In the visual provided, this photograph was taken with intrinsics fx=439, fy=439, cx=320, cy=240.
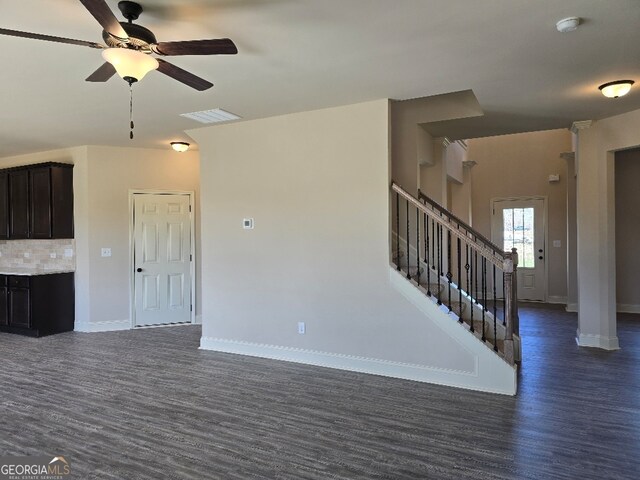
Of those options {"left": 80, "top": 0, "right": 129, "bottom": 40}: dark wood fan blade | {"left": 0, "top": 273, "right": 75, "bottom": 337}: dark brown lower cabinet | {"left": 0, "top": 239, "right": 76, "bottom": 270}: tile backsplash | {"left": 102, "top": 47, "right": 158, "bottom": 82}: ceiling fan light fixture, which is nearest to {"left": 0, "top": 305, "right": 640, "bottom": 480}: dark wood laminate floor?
{"left": 0, "top": 273, "right": 75, "bottom": 337}: dark brown lower cabinet

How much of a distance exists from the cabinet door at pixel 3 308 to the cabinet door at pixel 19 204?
847mm

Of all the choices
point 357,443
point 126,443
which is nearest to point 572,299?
point 357,443

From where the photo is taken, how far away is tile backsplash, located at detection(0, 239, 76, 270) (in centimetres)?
650

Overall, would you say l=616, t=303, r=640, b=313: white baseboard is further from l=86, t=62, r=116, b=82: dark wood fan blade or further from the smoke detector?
l=86, t=62, r=116, b=82: dark wood fan blade

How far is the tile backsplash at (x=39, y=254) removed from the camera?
6504 millimetres

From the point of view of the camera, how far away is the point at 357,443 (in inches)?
113

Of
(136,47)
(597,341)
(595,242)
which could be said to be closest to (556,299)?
(597,341)

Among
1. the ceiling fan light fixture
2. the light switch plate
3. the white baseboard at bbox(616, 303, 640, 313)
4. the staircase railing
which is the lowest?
the white baseboard at bbox(616, 303, 640, 313)

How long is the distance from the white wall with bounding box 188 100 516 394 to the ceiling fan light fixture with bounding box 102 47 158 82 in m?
2.27

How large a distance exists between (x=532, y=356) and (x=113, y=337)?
524 centimetres

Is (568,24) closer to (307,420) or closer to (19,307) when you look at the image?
(307,420)

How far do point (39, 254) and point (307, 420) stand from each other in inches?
225

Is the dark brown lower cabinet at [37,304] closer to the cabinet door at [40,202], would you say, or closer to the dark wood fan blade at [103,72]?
the cabinet door at [40,202]

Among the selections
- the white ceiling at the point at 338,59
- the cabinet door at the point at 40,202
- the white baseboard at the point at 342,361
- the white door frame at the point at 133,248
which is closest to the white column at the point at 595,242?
the white ceiling at the point at 338,59
